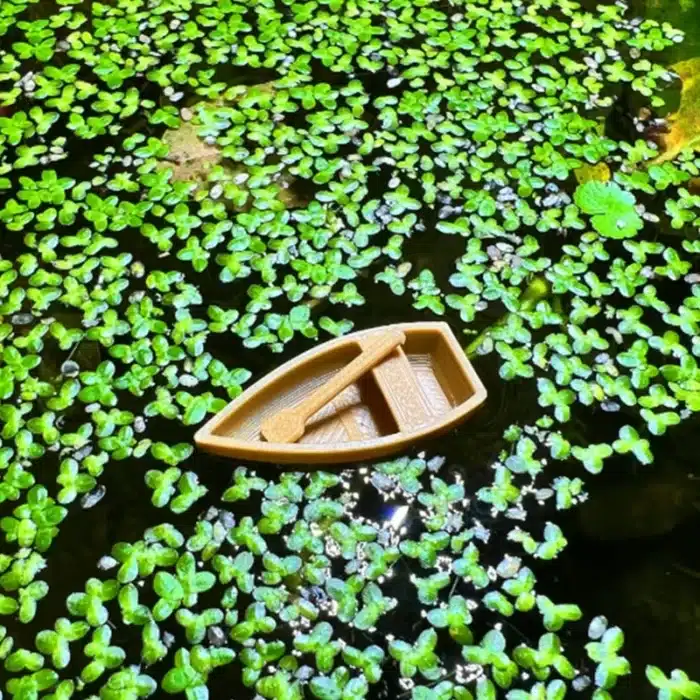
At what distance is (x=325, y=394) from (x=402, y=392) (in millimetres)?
243

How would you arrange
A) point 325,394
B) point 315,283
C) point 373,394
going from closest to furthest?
point 325,394 → point 373,394 → point 315,283

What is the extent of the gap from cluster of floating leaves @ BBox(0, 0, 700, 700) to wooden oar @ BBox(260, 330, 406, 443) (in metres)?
0.14

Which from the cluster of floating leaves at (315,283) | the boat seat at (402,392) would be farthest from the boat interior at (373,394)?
the cluster of floating leaves at (315,283)

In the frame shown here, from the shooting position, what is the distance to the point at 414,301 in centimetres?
269

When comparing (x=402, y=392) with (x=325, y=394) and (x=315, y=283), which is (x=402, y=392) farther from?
(x=315, y=283)

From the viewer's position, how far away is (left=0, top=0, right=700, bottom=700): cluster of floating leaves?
2.02m

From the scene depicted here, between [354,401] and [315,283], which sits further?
[315,283]

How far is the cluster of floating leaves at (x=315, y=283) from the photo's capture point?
2.02 metres

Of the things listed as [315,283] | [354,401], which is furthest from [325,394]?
[315,283]

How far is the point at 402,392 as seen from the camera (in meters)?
2.36

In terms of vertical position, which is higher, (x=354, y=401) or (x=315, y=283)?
(x=315, y=283)

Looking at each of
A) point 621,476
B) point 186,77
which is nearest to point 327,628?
point 621,476

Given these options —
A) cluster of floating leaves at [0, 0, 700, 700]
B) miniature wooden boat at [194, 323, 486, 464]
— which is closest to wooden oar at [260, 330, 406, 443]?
miniature wooden boat at [194, 323, 486, 464]

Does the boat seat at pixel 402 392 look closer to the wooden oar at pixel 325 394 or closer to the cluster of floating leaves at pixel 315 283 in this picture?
the wooden oar at pixel 325 394
